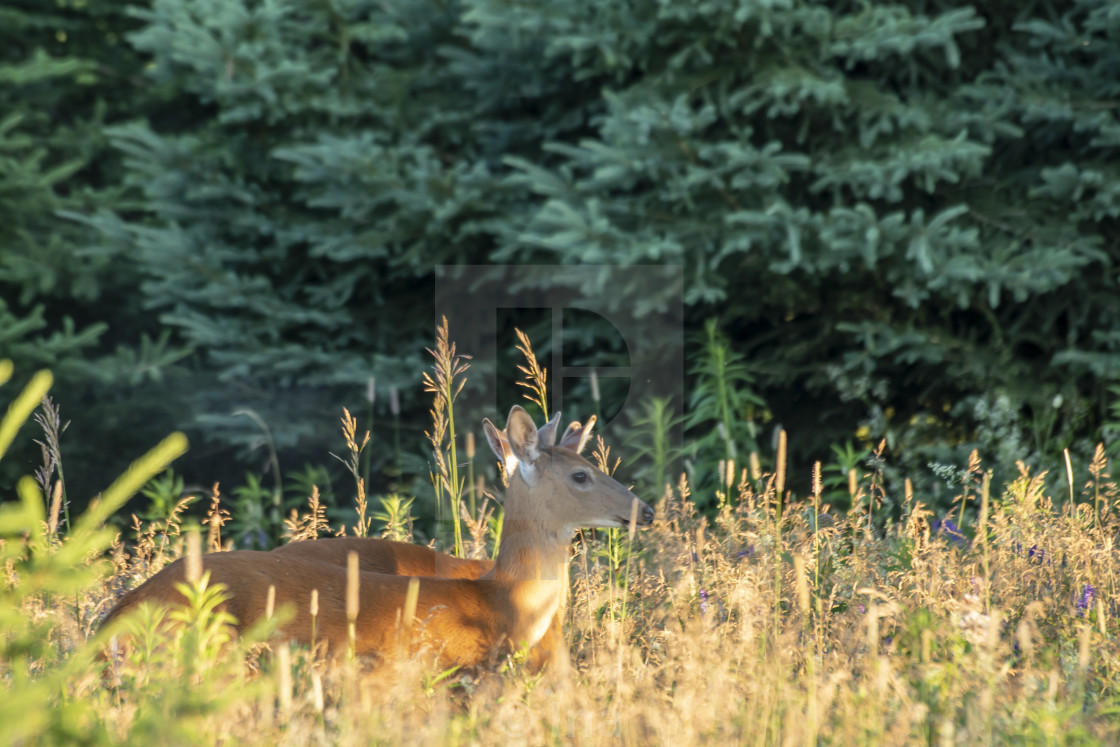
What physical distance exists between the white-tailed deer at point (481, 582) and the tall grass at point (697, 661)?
0.12 m

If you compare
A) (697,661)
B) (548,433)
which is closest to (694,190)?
(548,433)

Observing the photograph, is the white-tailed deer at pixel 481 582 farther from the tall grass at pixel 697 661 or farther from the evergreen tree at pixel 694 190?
the evergreen tree at pixel 694 190

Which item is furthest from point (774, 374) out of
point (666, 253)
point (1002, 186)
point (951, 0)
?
point (951, 0)

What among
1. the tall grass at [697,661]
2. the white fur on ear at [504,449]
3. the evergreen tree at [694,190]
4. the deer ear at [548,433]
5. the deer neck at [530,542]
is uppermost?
the evergreen tree at [694,190]

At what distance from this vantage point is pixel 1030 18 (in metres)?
7.12

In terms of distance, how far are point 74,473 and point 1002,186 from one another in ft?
21.2

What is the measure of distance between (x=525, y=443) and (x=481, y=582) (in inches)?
23.2


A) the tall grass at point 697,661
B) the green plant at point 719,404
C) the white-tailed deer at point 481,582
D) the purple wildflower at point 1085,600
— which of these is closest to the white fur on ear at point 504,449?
the white-tailed deer at point 481,582

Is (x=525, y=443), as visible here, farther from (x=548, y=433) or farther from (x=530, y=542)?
(x=530, y=542)

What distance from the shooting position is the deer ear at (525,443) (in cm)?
433

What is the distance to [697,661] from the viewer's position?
10.1 feet

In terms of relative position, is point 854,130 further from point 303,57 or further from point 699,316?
point 303,57

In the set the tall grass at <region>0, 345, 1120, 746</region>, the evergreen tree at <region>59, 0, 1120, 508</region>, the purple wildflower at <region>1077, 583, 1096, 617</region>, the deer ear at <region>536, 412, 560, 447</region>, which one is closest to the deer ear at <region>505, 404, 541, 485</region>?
the deer ear at <region>536, 412, 560, 447</region>

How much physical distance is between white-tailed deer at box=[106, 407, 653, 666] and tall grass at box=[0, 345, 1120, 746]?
123mm
